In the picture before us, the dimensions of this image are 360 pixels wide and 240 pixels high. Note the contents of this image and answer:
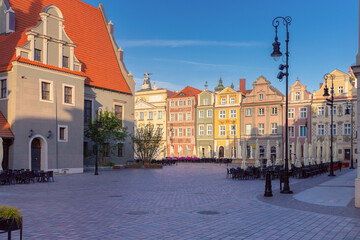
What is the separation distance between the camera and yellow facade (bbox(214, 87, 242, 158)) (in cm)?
6769

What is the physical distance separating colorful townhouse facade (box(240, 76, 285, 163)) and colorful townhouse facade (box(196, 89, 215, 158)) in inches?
243

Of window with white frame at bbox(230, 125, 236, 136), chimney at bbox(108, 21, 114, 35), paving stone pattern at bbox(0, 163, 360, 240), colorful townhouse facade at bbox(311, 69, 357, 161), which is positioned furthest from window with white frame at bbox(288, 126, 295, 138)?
paving stone pattern at bbox(0, 163, 360, 240)

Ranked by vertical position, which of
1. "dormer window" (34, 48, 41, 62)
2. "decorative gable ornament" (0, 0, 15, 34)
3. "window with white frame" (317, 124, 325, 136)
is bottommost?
"window with white frame" (317, 124, 325, 136)

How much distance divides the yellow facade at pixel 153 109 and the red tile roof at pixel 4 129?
47.0 m

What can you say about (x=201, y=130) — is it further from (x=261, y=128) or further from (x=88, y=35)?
(x=88, y=35)

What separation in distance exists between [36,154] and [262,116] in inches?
1699

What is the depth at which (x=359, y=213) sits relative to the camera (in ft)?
37.2

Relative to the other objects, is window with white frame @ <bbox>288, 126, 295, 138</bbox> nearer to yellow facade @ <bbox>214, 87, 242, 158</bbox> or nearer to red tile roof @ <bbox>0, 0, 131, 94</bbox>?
yellow facade @ <bbox>214, 87, 242, 158</bbox>

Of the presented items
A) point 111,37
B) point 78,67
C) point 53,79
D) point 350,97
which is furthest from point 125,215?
point 350,97

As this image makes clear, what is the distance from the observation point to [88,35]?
144ft

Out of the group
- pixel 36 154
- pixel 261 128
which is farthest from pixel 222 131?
pixel 36 154

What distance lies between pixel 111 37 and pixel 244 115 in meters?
29.5

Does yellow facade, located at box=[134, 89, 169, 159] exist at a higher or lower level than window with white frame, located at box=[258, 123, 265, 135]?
higher

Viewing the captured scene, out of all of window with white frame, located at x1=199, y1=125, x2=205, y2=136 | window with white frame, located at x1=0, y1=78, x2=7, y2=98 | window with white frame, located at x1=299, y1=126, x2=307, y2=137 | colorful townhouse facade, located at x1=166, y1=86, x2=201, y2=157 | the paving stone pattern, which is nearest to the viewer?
the paving stone pattern
